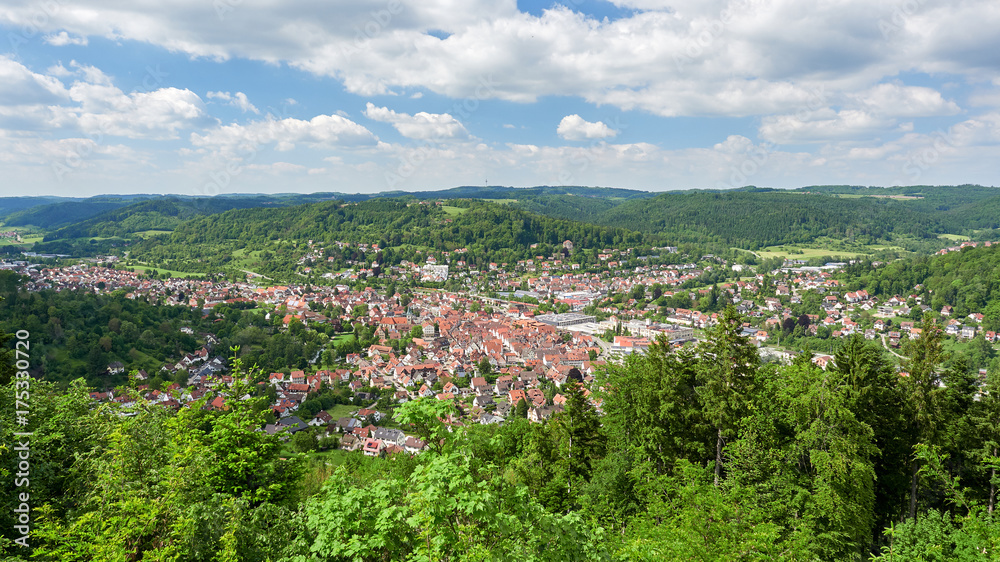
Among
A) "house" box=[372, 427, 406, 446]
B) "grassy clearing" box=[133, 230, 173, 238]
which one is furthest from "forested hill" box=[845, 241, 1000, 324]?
"grassy clearing" box=[133, 230, 173, 238]

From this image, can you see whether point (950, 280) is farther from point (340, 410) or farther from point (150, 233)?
point (150, 233)

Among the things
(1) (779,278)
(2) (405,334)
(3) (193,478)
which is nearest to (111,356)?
(2) (405,334)

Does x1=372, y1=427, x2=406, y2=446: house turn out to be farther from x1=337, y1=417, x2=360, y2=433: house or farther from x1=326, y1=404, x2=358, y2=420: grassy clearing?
x1=326, y1=404, x2=358, y2=420: grassy clearing

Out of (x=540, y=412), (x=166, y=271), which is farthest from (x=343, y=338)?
(x=166, y=271)

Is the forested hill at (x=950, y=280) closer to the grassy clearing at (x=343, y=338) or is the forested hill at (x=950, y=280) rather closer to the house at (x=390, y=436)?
the house at (x=390, y=436)

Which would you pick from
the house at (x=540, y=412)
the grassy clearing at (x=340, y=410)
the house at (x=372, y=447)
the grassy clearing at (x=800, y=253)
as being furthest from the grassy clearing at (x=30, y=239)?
the grassy clearing at (x=800, y=253)

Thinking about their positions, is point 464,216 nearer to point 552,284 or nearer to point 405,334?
point 552,284
